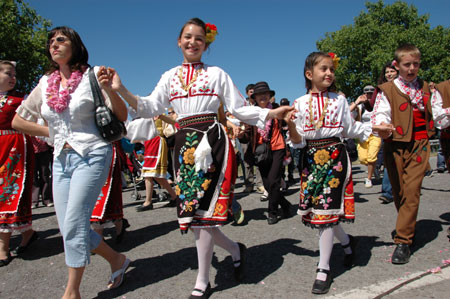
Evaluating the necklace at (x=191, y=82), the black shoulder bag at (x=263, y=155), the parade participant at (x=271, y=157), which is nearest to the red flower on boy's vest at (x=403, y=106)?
the necklace at (x=191, y=82)

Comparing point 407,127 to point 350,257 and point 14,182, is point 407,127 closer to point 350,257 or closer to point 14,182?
point 350,257

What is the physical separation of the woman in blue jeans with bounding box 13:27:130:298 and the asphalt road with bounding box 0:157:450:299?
66 centimetres

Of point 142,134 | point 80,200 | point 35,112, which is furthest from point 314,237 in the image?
point 35,112

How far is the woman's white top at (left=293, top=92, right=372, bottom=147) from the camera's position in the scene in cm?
321

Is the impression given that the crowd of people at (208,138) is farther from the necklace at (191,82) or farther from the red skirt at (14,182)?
the red skirt at (14,182)

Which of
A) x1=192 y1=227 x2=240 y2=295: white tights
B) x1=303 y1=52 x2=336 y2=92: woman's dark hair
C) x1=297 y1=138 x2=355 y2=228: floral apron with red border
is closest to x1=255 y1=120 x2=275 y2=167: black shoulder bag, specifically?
x1=303 y1=52 x2=336 y2=92: woman's dark hair

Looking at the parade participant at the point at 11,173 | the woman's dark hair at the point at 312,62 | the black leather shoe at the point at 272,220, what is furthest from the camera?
→ the black leather shoe at the point at 272,220

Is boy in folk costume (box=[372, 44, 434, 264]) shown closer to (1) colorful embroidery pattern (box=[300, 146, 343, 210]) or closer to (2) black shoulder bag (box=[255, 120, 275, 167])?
(1) colorful embroidery pattern (box=[300, 146, 343, 210])

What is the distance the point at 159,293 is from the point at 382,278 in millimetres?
1863

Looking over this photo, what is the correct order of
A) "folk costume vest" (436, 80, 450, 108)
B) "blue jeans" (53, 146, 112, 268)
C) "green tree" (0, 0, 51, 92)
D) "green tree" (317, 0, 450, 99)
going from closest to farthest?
"blue jeans" (53, 146, 112, 268)
"folk costume vest" (436, 80, 450, 108)
"green tree" (0, 0, 51, 92)
"green tree" (317, 0, 450, 99)

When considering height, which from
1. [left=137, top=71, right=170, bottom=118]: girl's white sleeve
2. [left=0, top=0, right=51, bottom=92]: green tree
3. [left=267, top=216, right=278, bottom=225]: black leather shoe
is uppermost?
[left=0, top=0, right=51, bottom=92]: green tree

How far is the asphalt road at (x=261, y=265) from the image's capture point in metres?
2.96

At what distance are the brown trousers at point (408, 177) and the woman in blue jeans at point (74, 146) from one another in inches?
107

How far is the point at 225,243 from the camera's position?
3217mm
